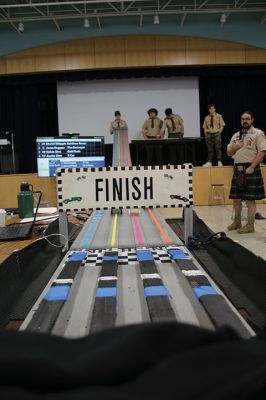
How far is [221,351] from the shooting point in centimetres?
47

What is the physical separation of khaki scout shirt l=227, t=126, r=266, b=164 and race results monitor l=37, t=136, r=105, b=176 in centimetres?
274

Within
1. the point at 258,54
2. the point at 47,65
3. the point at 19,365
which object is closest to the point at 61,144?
the point at 47,65

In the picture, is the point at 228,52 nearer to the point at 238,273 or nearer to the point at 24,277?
the point at 238,273

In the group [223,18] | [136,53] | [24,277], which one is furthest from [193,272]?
[136,53]

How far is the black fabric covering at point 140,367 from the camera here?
1.38ft

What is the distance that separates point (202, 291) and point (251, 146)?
3.06m

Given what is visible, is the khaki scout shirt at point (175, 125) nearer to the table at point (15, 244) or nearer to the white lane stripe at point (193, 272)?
the table at point (15, 244)

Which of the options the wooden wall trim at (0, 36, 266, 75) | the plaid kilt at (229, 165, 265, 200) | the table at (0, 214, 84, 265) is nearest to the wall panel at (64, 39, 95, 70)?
the wooden wall trim at (0, 36, 266, 75)

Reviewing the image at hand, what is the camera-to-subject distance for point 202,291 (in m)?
1.69

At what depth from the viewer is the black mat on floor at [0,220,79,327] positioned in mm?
1725

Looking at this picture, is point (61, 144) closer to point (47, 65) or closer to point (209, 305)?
point (47, 65)

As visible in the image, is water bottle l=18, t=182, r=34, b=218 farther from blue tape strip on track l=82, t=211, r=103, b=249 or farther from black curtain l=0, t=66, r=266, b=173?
black curtain l=0, t=66, r=266, b=173

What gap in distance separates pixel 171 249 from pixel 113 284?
0.75 meters

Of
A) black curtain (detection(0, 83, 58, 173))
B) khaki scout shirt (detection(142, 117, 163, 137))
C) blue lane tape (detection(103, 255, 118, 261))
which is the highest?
black curtain (detection(0, 83, 58, 173))
